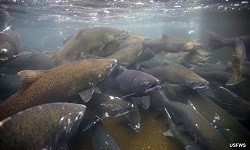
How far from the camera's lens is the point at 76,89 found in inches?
203

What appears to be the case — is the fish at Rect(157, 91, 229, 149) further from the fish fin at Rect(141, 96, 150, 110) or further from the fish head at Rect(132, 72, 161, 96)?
the fish head at Rect(132, 72, 161, 96)

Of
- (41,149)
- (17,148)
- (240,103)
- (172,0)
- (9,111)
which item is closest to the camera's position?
(17,148)

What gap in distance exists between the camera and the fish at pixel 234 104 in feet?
19.5

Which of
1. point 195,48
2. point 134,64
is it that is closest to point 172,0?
point 195,48

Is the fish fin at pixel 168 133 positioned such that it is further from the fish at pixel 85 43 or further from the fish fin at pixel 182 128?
the fish at pixel 85 43

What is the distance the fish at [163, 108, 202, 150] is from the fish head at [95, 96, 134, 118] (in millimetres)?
1185

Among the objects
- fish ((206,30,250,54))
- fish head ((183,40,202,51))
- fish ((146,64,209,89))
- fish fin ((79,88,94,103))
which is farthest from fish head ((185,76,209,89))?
fish ((206,30,250,54))

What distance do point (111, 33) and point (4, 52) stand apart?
359 centimetres

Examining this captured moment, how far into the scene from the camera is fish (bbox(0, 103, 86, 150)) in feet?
9.93

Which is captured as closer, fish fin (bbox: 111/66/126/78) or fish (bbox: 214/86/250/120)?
fish (bbox: 214/86/250/120)

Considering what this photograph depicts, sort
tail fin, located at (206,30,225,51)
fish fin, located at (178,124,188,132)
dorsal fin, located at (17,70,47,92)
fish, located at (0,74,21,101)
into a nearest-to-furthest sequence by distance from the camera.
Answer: dorsal fin, located at (17,70,47,92) < fish fin, located at (178,124,188,132) < fish, located at (0,74,21,101) < tail fin, located at (206,30,225,51)

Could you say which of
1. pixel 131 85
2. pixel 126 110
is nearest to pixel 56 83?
pixel 126 110

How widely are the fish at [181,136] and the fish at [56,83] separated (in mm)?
2136

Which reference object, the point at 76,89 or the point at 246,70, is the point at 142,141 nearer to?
the point at 76,89
